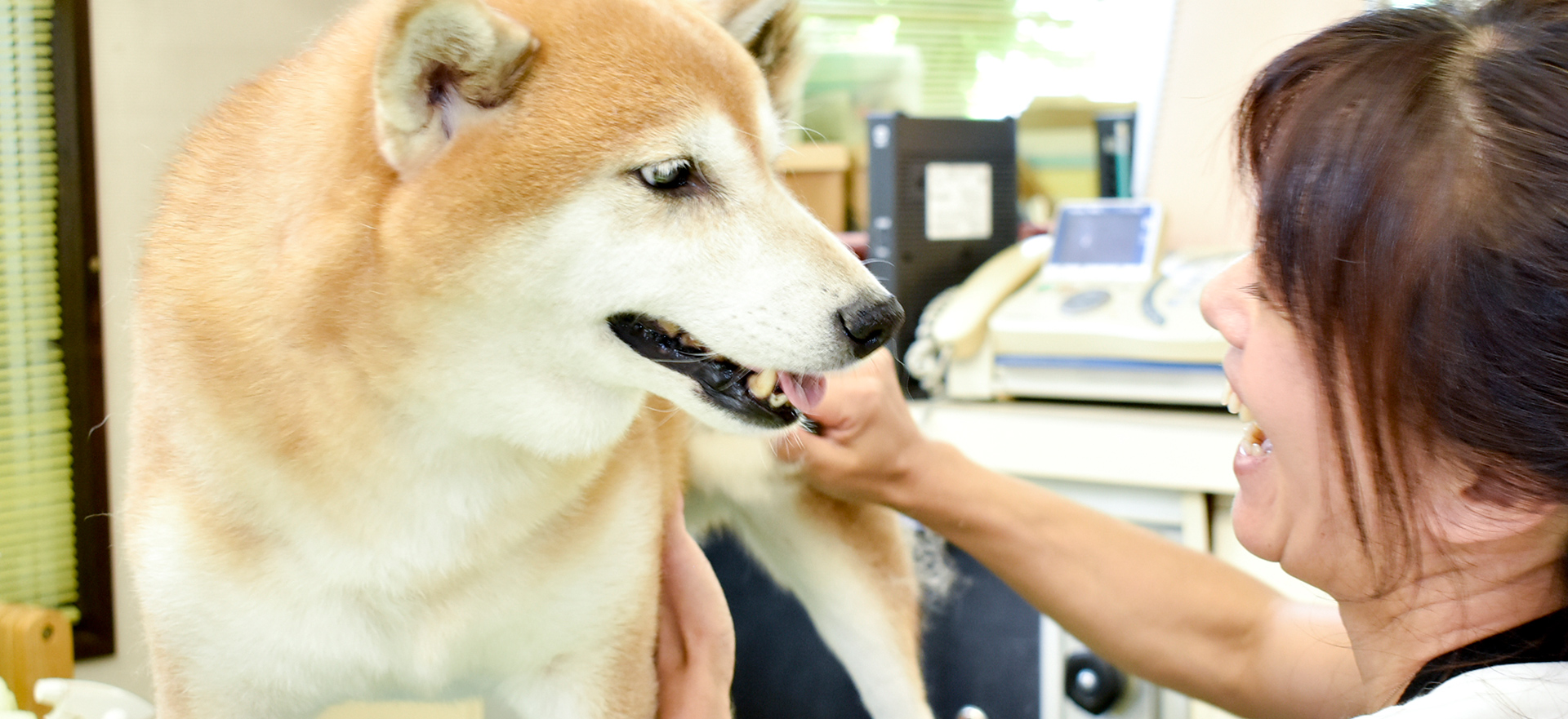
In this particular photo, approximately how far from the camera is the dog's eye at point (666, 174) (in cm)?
54

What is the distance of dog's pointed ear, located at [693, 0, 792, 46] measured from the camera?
634 millimetres

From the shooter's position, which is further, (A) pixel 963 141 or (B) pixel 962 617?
(A) pixel 963 141

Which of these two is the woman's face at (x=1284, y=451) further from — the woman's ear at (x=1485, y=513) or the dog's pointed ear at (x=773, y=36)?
the dog's pointed ear at (x=773, y=36)

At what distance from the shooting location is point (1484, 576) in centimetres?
51

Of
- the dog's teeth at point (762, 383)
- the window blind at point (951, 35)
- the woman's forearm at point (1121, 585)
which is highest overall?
the window blind at point (951, 35)

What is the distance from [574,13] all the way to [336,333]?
203 mm

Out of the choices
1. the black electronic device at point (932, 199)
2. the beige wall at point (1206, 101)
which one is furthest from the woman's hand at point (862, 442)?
the beige wall at point (1206, 101)

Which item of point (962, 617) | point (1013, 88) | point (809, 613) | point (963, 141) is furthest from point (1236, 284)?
point (1013, 88)

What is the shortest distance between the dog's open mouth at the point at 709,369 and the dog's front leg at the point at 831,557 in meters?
0.25

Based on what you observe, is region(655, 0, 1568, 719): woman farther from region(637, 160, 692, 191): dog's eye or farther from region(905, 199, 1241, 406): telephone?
region(905, 199, 1241, 406): telephone

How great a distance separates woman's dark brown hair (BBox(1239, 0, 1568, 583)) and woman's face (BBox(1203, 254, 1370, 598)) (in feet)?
0.06

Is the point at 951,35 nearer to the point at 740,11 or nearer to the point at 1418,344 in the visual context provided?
the point at 740,11

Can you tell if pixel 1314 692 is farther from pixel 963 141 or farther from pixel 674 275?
pixel 963 141

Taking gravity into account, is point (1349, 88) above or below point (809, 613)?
above
